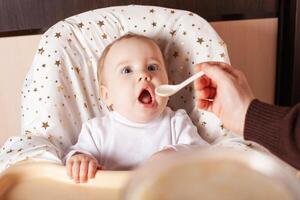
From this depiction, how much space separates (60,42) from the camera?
1104 millimetres

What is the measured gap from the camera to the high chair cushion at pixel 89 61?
1.03 meters

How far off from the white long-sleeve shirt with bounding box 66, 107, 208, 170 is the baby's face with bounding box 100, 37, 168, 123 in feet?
0.10

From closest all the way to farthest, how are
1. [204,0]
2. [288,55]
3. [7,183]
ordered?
1. [7,183]
2. [204,0]
3. [288,55]

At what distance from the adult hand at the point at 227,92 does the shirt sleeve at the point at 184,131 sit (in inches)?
7.1

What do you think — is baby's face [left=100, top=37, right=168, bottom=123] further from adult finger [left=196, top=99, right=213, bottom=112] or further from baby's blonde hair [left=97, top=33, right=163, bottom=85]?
adult finger [left=196, top=99, right=213, bottom=112]

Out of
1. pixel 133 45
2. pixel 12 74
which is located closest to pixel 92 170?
pixel 133 45

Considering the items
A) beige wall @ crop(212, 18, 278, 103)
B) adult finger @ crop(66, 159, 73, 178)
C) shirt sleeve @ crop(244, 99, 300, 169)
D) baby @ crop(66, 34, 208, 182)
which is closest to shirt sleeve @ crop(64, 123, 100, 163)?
baby @ crop(66, 34, 208, 182)

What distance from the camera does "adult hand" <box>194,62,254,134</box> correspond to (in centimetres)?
74

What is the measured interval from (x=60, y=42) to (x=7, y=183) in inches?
19.6

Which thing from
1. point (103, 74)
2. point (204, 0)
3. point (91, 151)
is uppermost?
point (204, 0)

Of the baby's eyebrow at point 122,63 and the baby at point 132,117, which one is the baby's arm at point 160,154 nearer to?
the baby at point 132,117

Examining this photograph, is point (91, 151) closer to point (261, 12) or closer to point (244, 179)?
point (244, 179)

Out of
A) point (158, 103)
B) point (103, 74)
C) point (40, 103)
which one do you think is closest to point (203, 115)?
point (158, 103)

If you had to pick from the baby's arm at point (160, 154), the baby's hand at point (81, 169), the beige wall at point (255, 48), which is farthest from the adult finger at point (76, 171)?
the beige wall at point (255, 48)
